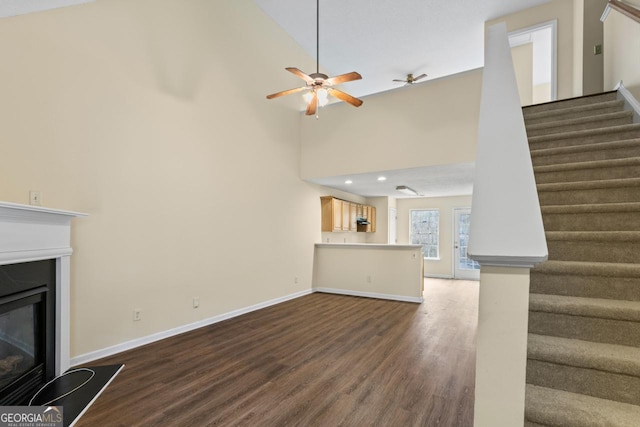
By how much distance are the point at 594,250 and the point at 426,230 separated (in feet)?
25.0

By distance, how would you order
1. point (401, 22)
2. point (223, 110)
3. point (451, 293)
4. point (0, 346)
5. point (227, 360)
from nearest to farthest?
point (0, 346), point (227, 360), point (223, 110), point (401, 22), point (451, 293)

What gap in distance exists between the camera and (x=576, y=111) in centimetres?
336

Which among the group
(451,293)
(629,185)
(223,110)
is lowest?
(451,293)

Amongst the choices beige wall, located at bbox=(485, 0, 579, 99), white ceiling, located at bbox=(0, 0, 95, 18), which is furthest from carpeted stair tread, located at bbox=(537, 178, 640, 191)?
beige wall, located at bbox=(485, 0, 579, 99)

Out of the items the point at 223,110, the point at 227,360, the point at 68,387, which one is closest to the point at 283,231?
the point at 223,110

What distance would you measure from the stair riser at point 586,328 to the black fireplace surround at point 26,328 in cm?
323

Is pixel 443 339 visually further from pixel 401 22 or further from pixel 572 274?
pixel 401 22

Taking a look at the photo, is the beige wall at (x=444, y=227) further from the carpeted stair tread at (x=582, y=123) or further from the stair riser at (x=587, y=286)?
the stair riser at (x=587, y=286)

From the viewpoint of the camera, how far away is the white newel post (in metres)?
0.95

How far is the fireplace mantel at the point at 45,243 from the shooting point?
1940 millimetres

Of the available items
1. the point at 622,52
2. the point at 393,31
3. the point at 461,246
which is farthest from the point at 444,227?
the point at 622,52

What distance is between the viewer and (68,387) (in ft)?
7.61

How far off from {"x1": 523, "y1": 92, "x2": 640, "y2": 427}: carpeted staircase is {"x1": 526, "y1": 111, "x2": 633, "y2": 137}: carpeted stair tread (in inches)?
14.1

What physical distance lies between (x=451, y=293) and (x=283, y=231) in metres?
3.86
